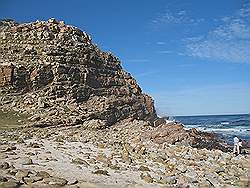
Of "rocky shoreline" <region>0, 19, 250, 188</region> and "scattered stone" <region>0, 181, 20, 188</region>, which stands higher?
"rocky shoreline" <region>0, 19, 250, 188</region>

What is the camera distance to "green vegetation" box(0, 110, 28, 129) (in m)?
33.1

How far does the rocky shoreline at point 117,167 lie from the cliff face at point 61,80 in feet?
33.4

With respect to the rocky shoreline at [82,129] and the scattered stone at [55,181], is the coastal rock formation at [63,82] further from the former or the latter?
the scattered stone at [55,181]

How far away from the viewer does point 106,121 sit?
3897cm

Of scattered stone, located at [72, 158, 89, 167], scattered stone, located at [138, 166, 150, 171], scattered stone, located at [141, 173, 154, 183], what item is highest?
scattered stone, located at [72, 158, 89, 167]

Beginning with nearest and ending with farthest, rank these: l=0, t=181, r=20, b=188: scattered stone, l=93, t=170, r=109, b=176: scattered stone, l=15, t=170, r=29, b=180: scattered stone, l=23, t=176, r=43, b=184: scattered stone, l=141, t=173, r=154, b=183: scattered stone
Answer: l=0, t=181, r=20, b=188: scattered stone, l=23, t=176, r=43, b=184: scattered stone, l=15, t=170, r=29, b=180: scattered stone, l=141, t=173, r=154, b=183: scattered stone, l=93, t=170, r=109, b=176: scattered stone

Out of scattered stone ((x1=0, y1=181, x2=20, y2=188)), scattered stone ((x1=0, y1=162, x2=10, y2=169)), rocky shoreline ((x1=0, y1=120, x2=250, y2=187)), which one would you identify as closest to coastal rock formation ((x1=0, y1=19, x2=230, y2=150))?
rocky shoreline ((x1=0, y1=120, x2=250, y2=187))

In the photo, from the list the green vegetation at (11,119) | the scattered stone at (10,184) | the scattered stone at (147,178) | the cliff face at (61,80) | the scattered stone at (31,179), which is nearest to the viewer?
the scattered stone at (10,184)

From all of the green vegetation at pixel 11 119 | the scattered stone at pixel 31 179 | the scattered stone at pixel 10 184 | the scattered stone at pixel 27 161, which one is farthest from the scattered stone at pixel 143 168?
the green vegetation at pixel 11 119

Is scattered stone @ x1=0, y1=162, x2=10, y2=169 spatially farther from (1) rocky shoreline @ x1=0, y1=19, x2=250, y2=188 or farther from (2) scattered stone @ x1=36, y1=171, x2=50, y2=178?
(2) scattered stone @ x1=36, y1=171, x2=50, y2=178

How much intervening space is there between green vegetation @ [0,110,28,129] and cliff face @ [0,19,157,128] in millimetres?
920

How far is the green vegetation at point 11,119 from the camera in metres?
33.1

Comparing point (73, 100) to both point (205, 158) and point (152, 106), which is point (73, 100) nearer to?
point (152, 106)

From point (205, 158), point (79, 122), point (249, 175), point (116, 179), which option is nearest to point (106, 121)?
point (79, 122)
